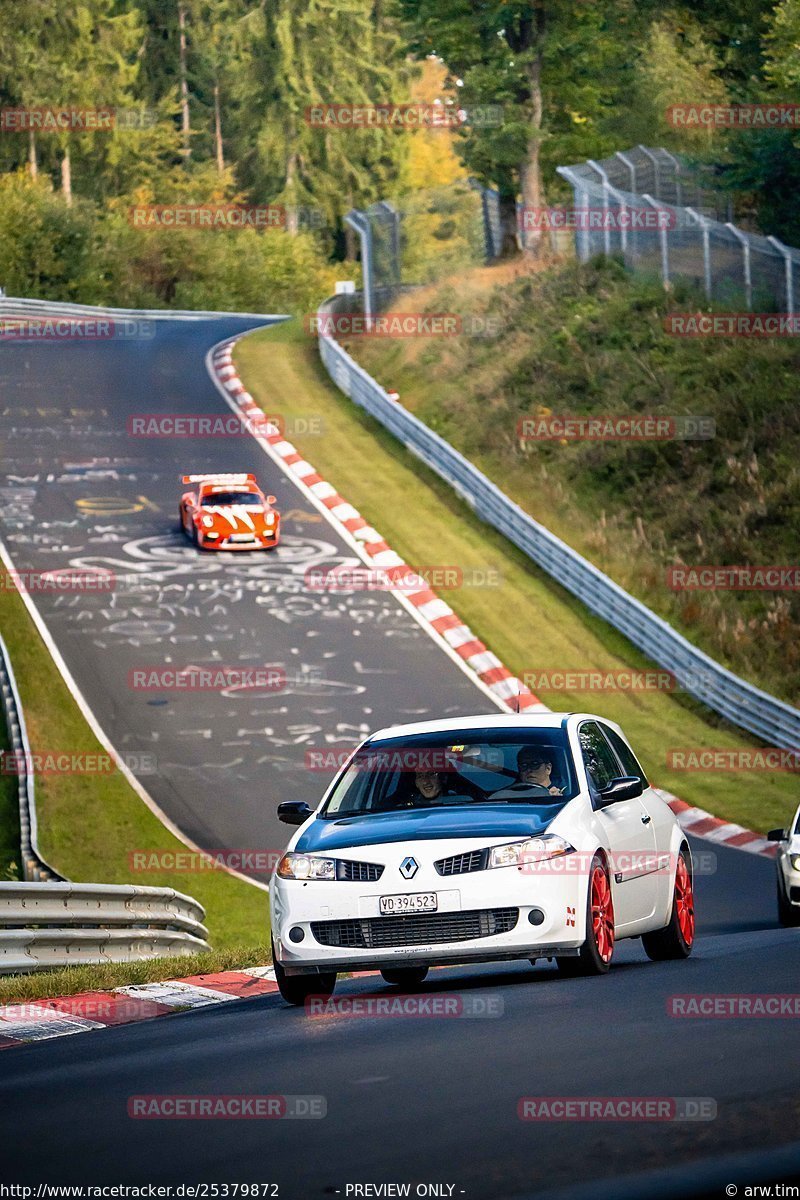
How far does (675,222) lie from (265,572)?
14766 mm

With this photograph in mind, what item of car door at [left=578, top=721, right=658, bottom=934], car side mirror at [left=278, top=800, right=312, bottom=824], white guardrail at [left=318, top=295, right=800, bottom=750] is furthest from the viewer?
white guardrail at [left=318, top=295, right=800, bottom=750]

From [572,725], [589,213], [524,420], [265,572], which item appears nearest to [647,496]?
[524,420]

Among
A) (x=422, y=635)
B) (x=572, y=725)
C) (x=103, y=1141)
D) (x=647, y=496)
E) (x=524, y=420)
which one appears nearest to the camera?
(x=103, y=1141)

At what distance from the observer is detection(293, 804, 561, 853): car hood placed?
10141 millimetres

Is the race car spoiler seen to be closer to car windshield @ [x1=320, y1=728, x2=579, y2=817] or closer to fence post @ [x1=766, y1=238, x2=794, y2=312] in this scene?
fence post @ [x1=766, y1=238, x2=794, y2=312]

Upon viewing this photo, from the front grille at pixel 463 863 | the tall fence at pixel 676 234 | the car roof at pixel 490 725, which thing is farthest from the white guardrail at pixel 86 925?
the tall fence at pixel 676 234

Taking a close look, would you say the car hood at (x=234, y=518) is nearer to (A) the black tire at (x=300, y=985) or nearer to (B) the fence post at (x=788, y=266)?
(B) the fence post at (x=788, y=266)

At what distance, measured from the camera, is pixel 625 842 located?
35.9 feet

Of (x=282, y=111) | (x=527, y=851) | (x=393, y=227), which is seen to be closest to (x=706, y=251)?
(x=393, y=227)

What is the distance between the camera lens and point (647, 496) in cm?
3600

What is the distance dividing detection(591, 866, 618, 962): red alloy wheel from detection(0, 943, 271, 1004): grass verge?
3126mm

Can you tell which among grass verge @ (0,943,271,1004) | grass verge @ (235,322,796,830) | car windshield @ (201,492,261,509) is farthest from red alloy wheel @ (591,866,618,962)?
car windshield @ (201,492,261,509)

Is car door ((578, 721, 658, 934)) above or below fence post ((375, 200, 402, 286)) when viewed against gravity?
below

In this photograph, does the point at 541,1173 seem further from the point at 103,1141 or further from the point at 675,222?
the point at 675,222
